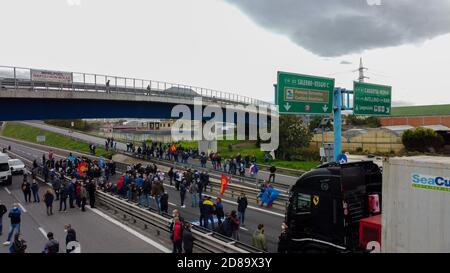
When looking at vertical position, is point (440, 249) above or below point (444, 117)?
below

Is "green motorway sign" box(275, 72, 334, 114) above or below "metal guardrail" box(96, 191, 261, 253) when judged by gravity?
above

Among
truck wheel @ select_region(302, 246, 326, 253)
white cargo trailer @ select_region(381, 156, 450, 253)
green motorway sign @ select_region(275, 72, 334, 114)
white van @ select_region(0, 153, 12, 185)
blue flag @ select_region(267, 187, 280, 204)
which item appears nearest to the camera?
white cargo trailer @ select_region(381, 156, 450, 253)

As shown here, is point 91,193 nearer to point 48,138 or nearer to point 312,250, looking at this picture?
point 312,250

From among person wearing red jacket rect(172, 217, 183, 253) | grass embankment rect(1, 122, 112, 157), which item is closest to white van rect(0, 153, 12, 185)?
grass embankment rect(1, 122, 112, 157)

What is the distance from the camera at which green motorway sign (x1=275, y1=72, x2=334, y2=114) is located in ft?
55.0

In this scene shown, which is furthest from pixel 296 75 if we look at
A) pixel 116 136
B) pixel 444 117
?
pixel 444 117

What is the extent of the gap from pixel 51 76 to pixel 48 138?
175 feet

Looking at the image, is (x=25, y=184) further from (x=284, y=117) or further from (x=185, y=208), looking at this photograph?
(x=284, y=117)

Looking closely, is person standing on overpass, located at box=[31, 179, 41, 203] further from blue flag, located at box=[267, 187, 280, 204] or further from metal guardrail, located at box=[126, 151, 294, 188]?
blue flag, located at box=[267, 187, 280, 204]

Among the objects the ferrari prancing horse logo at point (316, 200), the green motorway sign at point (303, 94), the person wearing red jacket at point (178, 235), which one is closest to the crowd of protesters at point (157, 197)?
the person wearing red jacket at point (178, 235)

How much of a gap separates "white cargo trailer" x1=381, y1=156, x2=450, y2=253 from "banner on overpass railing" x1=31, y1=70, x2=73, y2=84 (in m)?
22.3
